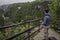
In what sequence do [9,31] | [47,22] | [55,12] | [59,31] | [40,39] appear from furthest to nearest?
[55,12]
[59,31]
[40,39]
[9,31]
[47,22]

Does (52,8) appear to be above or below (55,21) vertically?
above

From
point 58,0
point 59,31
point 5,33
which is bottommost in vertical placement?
point 59,31

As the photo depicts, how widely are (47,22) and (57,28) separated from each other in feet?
27.0

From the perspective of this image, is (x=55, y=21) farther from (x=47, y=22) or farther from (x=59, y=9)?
(x=47, y=22)

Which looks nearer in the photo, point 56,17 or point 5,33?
point 5,33

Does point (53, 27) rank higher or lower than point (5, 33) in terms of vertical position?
lower

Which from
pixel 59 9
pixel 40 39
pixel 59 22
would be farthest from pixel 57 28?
pixel 40 39

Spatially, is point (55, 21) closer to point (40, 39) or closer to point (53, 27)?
point (53, 27)

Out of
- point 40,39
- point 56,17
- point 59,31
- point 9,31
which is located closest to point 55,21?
point 56,17

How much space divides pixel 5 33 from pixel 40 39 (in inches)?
94.7

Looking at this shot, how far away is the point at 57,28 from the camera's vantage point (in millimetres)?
16094

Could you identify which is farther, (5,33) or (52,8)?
(52,8)

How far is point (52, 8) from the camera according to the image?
16969 mm

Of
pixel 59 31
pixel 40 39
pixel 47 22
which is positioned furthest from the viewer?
pixel 59 31
